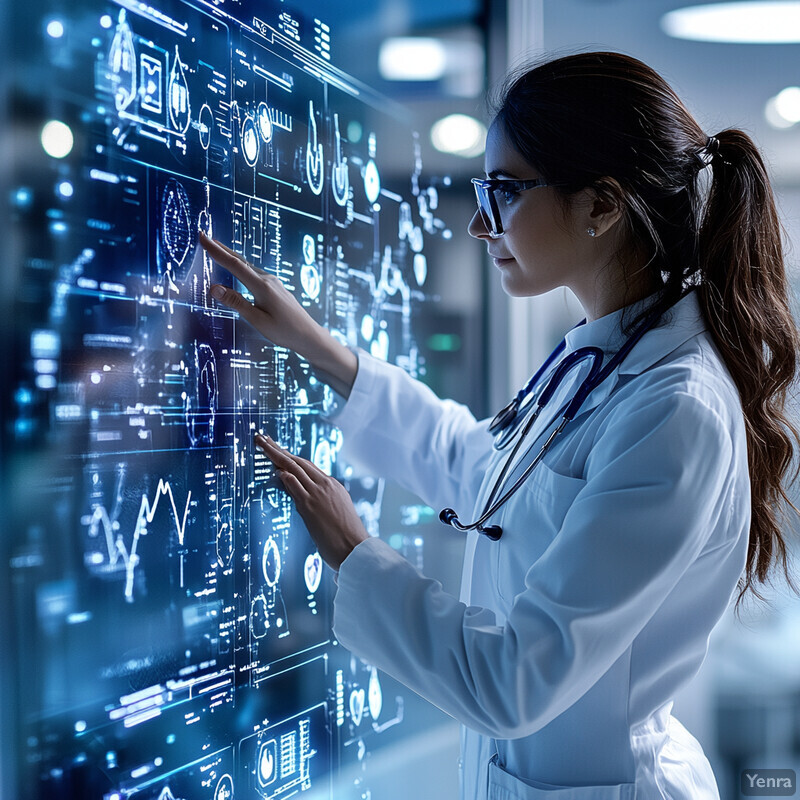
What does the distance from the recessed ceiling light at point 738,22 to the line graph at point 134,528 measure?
176cm

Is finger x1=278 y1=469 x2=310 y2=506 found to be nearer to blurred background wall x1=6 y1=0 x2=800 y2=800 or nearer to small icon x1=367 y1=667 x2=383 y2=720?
small icon x1=367 y1=667 x2=383 y2=720

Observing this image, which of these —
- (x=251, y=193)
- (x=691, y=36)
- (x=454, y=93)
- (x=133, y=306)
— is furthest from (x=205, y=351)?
(x=691, y=36)

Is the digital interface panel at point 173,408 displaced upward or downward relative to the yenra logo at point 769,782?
upward

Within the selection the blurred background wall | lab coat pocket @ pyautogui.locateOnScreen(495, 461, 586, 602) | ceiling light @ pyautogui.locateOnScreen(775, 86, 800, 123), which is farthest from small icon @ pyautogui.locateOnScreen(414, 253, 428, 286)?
ceiling light @ pyautogui.locateOnScreen(775, 86, 800, 123)

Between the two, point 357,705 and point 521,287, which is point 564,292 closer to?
point 521,287

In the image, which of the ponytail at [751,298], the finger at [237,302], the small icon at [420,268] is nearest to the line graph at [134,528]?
the finger at [237,302]

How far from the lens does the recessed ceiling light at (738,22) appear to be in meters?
1.99

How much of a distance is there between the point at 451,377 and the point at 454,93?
640mm

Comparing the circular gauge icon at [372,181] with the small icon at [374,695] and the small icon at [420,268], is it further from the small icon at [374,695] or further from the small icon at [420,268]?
the small icon at [374,695]

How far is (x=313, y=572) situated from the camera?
1.33 metres

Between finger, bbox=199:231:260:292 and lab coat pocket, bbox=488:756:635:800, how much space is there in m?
0.72

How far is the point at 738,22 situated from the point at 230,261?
1600 millimetres

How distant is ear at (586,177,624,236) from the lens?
102cm

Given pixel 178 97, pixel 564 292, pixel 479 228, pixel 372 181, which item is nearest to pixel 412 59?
pixel 372 181
